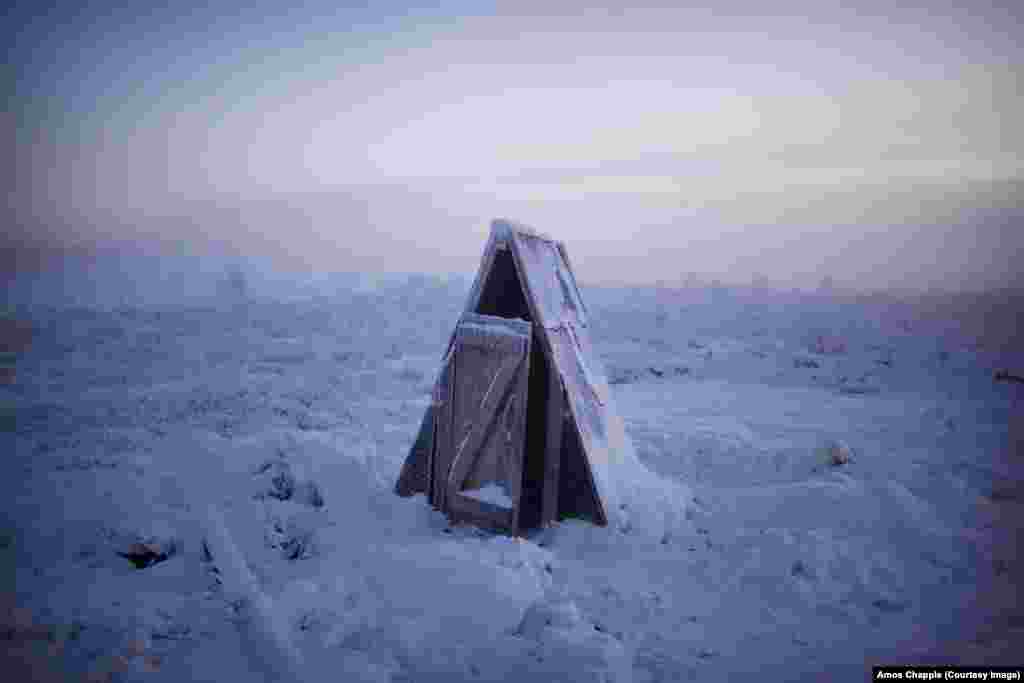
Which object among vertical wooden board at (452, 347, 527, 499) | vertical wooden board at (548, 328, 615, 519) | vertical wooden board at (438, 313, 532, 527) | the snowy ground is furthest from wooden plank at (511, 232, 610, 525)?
the snowy ground

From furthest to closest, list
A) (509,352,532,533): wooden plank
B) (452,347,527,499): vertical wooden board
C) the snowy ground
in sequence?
(452,347,527,499): vertical wooden board → (509,352,532,533): wooden plank → the snowy ground

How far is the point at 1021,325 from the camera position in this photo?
19734 millimetres

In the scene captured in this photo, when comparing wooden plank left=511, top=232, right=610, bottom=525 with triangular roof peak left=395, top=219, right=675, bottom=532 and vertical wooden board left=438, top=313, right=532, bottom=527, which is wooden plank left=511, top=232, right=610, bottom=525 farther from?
vertical wooden board left=438, top=313, right=532, bottom=527

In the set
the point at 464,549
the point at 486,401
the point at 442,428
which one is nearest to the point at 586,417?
the point at 486,401

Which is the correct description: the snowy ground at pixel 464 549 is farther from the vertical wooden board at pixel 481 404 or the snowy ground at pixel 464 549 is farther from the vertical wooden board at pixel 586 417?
the vertical wooden board at pixel 481 404

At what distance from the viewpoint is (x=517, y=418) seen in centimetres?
501

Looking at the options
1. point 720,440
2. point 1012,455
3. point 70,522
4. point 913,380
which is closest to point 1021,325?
point 913,380

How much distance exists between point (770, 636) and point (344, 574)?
3.46 metres

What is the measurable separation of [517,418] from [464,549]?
134cm

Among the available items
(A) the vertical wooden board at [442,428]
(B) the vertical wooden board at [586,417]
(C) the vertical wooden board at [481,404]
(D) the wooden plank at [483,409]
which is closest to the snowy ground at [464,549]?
(A) the vertical wooden board at [442,428]

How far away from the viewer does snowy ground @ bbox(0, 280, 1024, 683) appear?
337 cm

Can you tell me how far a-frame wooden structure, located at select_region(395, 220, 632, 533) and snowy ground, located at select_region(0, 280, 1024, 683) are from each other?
1.10 feet

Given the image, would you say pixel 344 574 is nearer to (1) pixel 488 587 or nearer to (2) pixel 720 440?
(1) pixel 488 587

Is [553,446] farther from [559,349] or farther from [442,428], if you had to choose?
[442,428]
